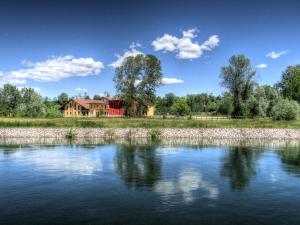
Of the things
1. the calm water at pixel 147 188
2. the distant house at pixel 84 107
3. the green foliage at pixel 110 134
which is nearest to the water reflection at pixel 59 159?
the calm water at pixel 147 188

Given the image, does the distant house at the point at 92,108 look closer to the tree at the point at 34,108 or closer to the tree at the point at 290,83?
the tree at the point at 34,108

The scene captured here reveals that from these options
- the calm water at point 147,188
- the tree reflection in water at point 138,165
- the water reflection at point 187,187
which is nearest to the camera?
the calm water at point 147,188

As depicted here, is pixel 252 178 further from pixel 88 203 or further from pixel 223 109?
pixel 223 109

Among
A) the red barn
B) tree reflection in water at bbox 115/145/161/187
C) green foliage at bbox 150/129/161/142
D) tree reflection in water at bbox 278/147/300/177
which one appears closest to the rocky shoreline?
green foliage at bbox 150/129/161/142

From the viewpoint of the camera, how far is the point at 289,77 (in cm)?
13725

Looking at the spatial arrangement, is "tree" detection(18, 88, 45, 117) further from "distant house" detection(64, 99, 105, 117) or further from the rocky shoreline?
the rocky shoreline

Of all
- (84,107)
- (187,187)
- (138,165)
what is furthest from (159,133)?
(84,107)

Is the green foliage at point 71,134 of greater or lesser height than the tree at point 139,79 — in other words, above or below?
below

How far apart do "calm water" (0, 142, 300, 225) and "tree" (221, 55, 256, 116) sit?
211 feet

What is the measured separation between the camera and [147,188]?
81.4 ft

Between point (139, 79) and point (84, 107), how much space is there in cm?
3486

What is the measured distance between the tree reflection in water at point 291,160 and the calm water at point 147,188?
96mm

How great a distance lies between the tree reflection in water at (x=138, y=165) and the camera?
1091 inches

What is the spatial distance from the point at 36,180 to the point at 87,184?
4138 mm
